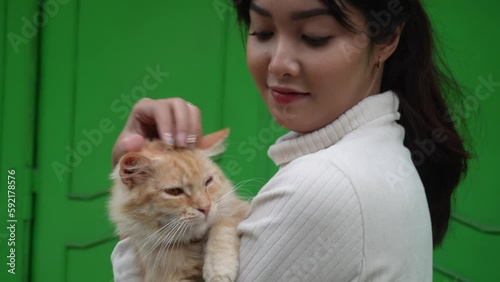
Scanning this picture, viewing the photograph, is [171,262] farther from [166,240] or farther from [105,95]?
[105,95]

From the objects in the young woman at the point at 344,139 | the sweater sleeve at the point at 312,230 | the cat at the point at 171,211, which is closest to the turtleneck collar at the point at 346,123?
the young woman at the point at 344,139

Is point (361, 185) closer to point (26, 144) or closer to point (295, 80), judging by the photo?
point (295, 80)

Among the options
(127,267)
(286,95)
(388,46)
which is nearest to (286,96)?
(286,95)

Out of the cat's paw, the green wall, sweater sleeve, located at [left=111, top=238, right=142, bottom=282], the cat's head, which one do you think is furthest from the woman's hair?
the green wall

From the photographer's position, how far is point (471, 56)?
8.89 feet

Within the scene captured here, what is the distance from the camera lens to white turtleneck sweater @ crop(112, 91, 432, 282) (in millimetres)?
1158

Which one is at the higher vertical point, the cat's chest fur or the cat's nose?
the cat's nose

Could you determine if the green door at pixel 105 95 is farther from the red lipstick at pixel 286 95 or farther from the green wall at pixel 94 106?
the red lipstick at pixel 286 95

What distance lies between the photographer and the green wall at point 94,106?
9.48ft

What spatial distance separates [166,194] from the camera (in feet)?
5.05

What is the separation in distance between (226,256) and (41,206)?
202 cm

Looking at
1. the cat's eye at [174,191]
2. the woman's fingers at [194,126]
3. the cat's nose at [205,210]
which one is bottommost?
the cat's nose at [205,210]

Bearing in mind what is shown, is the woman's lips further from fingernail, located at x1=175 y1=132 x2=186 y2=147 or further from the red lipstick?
fingernail, located at x1=175 y1=132 x2=186 y2=147

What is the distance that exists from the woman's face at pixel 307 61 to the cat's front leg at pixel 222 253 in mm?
285
